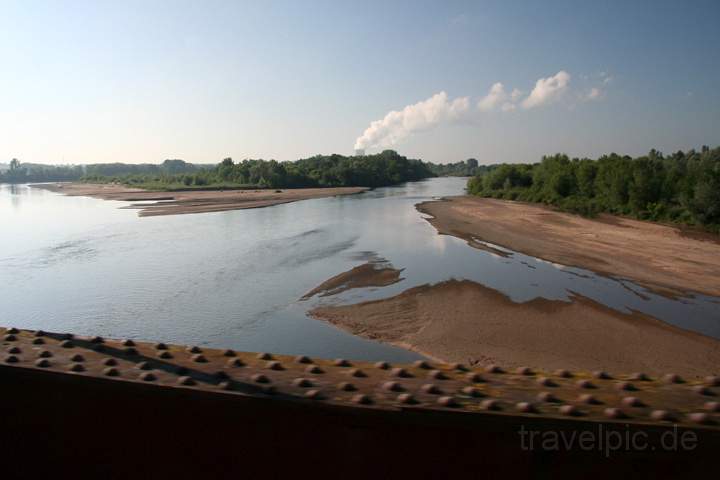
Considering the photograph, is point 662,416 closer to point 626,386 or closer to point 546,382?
point 626,386

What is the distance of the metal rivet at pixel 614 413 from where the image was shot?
81.8 inches

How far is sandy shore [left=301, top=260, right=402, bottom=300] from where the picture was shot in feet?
68.8

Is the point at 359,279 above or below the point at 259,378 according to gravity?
below

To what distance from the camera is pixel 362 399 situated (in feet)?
7.22

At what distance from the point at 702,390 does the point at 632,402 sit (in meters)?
0.41

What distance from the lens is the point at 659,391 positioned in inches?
93.7

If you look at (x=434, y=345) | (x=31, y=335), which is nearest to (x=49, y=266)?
(x=434, y=345)

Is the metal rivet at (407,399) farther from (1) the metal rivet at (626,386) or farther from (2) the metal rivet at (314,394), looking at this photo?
(1) the metal rivet at (626,386)

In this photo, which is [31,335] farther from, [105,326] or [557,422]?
[105,326]

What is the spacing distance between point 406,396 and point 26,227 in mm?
53271

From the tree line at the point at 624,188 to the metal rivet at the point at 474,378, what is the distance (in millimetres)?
42476

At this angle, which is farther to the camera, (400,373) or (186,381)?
(400,373)

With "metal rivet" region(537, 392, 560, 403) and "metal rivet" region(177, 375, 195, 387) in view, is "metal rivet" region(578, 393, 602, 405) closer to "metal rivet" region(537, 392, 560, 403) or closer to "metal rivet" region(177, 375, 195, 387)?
"metal rivet" region(537, 392, 560, 403)

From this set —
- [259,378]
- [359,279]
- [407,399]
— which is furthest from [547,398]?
[359,279]
